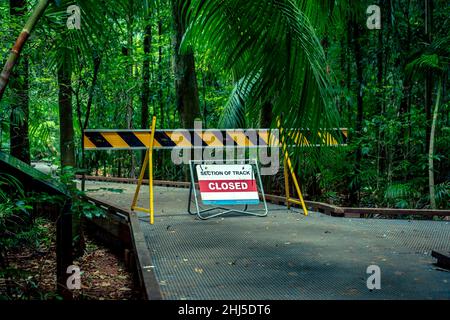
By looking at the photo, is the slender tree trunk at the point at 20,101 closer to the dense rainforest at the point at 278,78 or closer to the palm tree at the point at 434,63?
the dense rainforest at the point at 278,78

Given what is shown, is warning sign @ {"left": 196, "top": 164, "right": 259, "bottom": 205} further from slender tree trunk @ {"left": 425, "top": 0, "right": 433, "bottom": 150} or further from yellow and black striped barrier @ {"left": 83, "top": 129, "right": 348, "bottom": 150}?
slender tree trunk @ {"left": 425, "top": 0, "right": 433, "bottom": 150}

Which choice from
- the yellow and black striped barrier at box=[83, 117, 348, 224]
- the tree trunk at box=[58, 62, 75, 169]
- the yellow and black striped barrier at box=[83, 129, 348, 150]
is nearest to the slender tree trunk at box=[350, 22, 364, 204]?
the yellow and black striped barrier at box=[83, 117, 348, 224]

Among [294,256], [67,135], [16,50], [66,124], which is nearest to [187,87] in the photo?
[66,124]

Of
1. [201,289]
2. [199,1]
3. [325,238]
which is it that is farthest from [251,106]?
[325,238]

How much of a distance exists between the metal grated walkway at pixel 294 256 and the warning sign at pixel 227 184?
0.30 metres

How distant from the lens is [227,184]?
7.37m

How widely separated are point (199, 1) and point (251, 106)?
82 centimetres

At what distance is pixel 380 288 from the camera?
3596mm

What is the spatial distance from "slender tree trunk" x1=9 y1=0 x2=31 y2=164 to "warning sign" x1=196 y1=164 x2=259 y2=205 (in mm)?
2600

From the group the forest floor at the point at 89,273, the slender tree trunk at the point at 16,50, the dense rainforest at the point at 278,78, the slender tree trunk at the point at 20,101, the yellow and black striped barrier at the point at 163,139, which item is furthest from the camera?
the yellow and black striped barrier at the point at 163,139

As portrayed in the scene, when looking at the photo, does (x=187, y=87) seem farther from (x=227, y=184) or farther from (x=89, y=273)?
(x=89, y=273)

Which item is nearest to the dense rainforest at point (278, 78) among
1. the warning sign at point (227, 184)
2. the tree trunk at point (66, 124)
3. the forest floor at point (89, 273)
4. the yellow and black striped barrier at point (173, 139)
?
the tree trunk at point (66, 124)

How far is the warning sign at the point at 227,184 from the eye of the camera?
23.4 feet

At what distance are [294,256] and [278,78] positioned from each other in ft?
6.58
